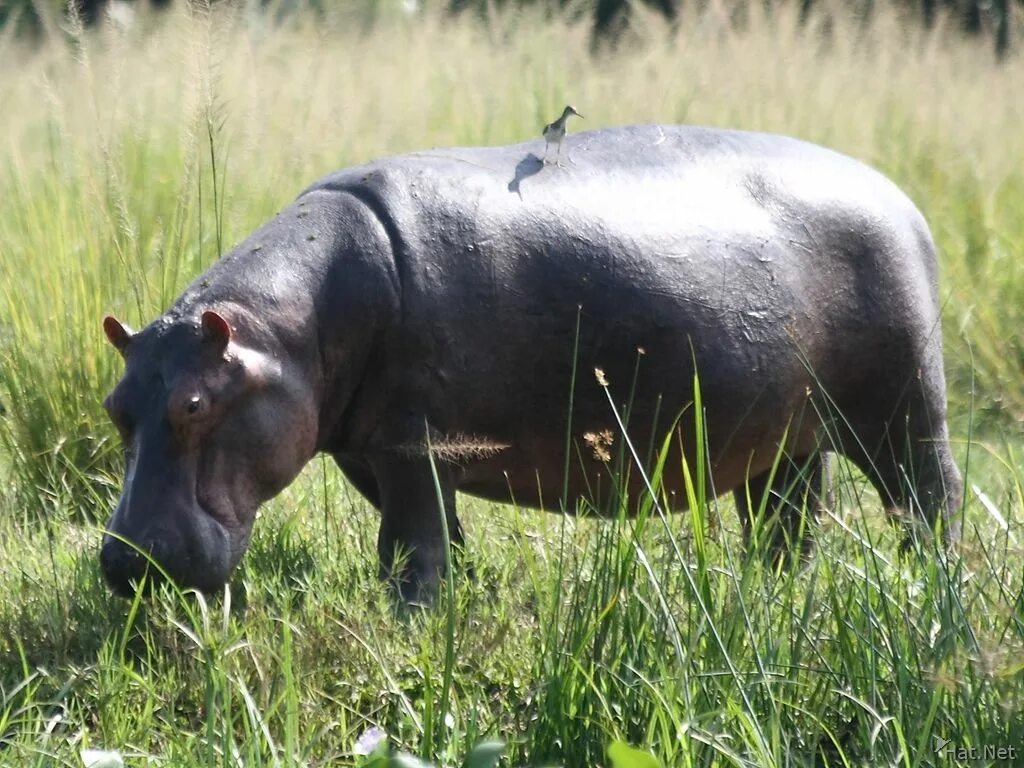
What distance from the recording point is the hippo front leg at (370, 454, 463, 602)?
2.99 metres

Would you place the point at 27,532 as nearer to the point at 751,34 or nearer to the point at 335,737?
the point at 335,737

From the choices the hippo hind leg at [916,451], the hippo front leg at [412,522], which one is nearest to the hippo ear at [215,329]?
the hippo front leg at [412,522]

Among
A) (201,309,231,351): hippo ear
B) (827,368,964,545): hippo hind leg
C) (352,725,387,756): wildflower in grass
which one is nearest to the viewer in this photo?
(352,725,387,756): wildflower in grass

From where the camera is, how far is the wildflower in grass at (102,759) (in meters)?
2.29

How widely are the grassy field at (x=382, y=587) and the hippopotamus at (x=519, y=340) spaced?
18 cm

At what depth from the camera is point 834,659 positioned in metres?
2.52

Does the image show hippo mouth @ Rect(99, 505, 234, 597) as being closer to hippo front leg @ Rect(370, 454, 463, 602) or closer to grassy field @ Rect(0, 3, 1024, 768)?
grassy field @ Rect(0, 3, 1024, 768)

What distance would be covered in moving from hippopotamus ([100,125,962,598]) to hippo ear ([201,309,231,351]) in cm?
4

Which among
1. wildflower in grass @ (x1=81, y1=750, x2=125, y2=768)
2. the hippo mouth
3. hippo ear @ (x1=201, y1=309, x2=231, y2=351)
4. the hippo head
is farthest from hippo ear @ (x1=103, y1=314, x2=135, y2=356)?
wildflower in grass @ (x1=81, y1=750, x2=125, y2=768)

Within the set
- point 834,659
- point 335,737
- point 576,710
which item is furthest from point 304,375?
point 834,659

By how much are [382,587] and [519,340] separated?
0.54 m

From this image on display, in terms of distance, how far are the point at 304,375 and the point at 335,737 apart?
0.66 m

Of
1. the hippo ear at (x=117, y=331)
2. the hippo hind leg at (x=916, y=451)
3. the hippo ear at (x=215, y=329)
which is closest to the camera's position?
the hippo ear at (x=215, y=329)

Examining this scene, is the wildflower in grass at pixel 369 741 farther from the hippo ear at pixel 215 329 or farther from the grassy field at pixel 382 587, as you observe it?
the hippo ear at pixel 215 329
